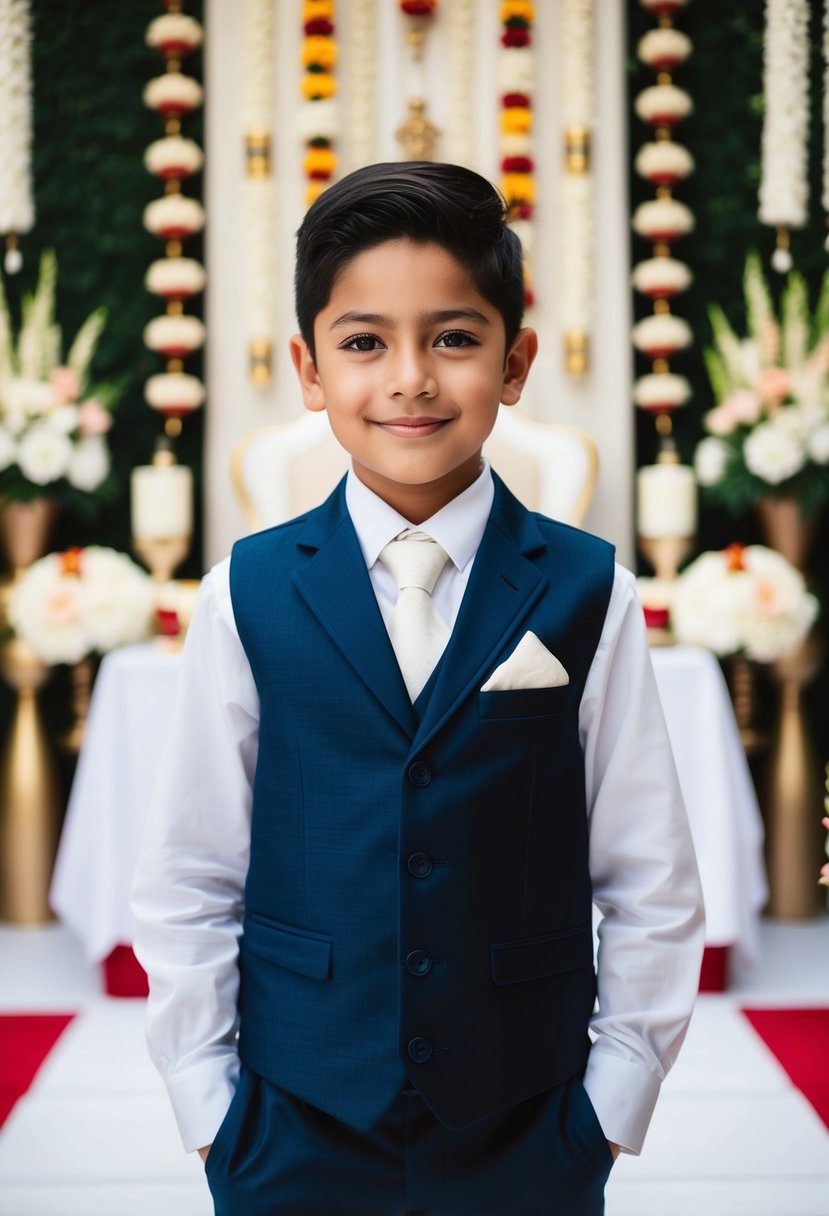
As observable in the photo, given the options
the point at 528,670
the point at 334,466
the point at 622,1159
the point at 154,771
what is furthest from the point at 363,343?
the point at 334,466

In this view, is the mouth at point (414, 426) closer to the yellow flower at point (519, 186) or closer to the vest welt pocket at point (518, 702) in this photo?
the vest welt pocket at point (518, 702)

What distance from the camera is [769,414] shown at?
3354mm

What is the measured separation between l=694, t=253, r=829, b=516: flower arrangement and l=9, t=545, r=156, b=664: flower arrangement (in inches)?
62.0

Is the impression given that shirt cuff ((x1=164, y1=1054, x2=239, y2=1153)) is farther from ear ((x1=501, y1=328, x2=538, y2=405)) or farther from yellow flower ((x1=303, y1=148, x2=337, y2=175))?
yellow flower ((x1=303, y1=148, x2=337, y2=175))

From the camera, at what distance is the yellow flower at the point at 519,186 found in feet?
11.6

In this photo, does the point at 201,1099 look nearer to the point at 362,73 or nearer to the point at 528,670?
the point at 528,670

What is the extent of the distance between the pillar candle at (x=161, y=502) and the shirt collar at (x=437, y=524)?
225cm

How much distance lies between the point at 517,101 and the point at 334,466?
1.18m

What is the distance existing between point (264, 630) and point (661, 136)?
9.63 feet

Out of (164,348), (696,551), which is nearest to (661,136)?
(696,551)

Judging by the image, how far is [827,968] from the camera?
3.15m

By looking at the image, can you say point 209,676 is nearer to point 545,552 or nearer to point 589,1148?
point 545,552

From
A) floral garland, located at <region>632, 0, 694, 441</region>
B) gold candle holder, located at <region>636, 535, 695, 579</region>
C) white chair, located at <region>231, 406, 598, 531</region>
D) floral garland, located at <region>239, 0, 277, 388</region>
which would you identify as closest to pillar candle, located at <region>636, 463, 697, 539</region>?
gold candle holder, located at <region>636, 535, 695, 579</region>

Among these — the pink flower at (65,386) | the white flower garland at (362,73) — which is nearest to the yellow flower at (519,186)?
the white flower garland at (362,73)
